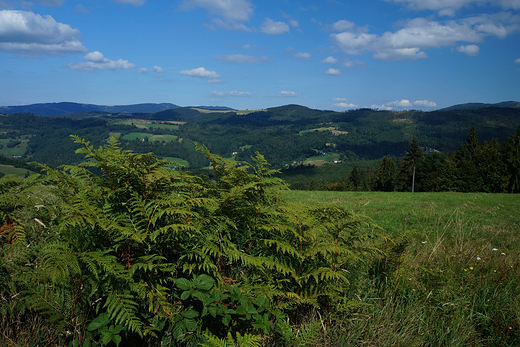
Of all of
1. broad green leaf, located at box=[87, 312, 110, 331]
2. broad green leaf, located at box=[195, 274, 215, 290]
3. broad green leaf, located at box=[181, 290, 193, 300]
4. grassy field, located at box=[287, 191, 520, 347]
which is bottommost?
grassy field, located at box=[287, 191, 520, 347]

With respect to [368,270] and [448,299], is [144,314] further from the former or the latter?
[448,299]

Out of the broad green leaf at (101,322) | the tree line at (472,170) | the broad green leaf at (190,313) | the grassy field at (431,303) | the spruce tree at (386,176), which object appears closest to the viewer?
the broad green leaf at (101,322)

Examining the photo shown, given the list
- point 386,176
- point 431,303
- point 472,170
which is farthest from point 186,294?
point 386,176

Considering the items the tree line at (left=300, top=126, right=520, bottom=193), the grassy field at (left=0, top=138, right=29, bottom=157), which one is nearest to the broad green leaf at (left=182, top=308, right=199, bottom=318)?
the tree line at (left=300, top=126, right=520, bottom=193)

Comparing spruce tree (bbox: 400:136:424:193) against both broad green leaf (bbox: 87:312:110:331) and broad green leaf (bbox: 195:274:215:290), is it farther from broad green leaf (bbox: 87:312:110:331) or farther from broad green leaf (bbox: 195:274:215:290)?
broad green leaf (bbox: 87:312:110:331)

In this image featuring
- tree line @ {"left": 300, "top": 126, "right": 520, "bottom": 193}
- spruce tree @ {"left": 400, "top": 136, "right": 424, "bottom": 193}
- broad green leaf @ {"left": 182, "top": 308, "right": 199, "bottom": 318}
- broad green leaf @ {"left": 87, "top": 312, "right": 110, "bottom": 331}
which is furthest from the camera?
spruce tree @ {"left": 400, "top": 136, "right": 424, "bottom": 193}

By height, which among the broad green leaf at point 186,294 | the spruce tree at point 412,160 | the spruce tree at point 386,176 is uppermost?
the broad green leaf at point 186,294

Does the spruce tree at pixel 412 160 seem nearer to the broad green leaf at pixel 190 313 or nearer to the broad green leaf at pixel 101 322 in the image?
the broad green leaf at pixel 190 313

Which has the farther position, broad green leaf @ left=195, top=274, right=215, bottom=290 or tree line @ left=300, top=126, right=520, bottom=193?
tree line @ left=300, top=126, right=520, bottom=193

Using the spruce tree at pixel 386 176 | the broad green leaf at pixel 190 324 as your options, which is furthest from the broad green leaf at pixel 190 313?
the spruce tree at pixel 386 176

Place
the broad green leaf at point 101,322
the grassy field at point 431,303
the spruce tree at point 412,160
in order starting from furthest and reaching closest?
1. the spruce tree at point 412,160
2. the grassy field at point 431,303
3. the broad green leaf at point 101,322

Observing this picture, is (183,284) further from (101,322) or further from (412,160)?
(412,160)

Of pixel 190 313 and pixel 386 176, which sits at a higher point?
pixel 190 313

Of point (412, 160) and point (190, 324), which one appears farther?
point (412, 160)
